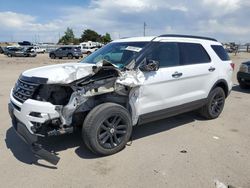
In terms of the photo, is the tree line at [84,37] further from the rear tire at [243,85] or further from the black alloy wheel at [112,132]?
the black alloy wheel at [112,132]

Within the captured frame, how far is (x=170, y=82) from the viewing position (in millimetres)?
4730

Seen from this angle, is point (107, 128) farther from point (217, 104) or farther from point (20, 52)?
point (20, 52)

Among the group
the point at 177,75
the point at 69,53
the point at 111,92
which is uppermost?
the point at 69,53

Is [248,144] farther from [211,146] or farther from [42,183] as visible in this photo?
[42,183]

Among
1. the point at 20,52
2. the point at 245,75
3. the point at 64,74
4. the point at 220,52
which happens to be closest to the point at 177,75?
the point at 220,52

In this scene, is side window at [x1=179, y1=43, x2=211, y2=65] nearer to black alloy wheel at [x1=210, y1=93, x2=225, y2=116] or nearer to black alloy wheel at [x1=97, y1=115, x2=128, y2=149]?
black alloy wheel at [x1=210, y1=93, x2=225, y2=116]

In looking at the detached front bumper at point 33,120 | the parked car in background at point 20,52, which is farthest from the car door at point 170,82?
the parked car in background at point 20,52

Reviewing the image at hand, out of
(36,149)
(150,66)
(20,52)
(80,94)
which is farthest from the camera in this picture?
(20,52)

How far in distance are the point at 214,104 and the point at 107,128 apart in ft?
10.1

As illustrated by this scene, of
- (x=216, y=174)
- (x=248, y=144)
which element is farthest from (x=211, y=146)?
(x=216, y=174)

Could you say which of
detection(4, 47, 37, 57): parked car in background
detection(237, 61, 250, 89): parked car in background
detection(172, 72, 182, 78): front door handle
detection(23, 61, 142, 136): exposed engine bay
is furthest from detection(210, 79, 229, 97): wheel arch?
detection(4, 47, 37, 57): parked car in background

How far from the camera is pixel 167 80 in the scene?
4652 millimetres

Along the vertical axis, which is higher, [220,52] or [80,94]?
[220,52]

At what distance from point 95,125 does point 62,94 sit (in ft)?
2.16
